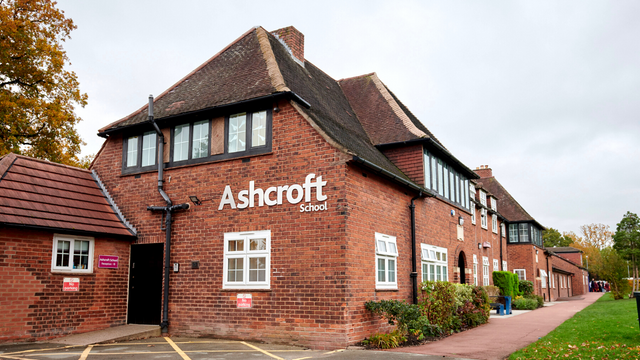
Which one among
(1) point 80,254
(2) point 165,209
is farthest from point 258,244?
(1) point 80,254

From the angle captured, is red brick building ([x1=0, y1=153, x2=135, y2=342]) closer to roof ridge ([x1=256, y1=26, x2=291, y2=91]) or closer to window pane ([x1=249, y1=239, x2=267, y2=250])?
window pane ([x1=249, y1=239, x2=267, y2=250])

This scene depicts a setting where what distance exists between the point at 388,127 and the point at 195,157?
6774mm

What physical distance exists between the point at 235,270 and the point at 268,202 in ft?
6.27

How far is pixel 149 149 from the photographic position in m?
14.6

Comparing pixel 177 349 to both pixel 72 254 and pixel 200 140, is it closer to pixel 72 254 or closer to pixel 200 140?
pixel 72 254

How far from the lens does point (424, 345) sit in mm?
11812

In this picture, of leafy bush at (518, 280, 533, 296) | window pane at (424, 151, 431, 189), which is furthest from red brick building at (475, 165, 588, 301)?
window pane at (424, 151, 431, 189)

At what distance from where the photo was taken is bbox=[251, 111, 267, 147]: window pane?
12.7 metres

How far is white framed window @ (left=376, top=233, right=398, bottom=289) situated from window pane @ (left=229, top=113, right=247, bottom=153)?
4263 mm

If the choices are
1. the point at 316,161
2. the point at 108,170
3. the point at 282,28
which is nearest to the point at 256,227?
the point at 316,161

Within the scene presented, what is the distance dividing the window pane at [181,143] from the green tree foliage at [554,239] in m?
98.1

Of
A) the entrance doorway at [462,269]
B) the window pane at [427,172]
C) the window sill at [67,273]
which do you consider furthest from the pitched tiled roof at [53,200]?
the entrance doorway at [462,269]

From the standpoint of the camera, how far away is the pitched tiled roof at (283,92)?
42.5 feet

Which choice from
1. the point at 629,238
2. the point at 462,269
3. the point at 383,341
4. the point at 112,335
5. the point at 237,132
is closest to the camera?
the point at 383,341
